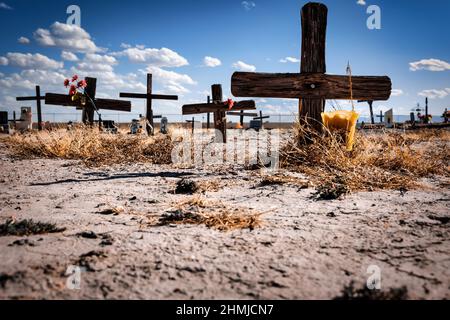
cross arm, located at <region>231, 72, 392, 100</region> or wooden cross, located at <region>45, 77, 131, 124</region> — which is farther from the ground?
wooden cross, located at <region>45, 77, 131, 124</region>

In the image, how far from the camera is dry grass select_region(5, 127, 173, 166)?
581 cm

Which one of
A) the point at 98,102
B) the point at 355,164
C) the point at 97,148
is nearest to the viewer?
the point at 355,164

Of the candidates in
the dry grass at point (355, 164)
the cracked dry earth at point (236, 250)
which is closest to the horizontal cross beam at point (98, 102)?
the dry grass at point (355, 164)

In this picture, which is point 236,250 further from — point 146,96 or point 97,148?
point 146,96

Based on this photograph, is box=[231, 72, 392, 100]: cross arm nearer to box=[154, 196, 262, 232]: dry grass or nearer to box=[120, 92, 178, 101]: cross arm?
box=[154, 196, 262, 232]: dry grass

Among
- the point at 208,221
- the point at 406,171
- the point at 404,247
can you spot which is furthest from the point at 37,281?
the point at 406,171

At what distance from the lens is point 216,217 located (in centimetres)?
219

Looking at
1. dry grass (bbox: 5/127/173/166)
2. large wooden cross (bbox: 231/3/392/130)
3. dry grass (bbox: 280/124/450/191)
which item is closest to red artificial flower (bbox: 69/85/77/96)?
dry grass (bbox: 5/127/173/166)

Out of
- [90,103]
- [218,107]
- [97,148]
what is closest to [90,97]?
[90,103]

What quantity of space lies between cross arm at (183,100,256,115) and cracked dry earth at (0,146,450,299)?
269 inches

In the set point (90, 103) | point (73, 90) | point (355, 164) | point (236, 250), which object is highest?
point (73, 90)

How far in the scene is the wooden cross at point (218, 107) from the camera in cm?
942

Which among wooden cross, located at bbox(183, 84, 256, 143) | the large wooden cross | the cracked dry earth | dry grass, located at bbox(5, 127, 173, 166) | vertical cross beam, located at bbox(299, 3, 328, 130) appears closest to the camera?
the cracked dry earth

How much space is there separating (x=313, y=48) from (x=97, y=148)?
5106 millimetres
